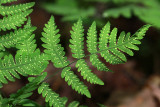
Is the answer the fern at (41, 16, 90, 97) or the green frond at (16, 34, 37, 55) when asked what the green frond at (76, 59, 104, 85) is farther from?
the green frond at (16, 34, 37, 55)

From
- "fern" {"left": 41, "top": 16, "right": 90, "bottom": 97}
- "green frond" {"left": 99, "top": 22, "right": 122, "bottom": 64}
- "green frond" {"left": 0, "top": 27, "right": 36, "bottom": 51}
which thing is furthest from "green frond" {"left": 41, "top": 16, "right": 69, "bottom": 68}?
"green frond" {"left": 99, "top": 22, "right": 122, "bottom": 64}

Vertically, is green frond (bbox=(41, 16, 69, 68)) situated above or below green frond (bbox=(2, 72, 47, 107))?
above

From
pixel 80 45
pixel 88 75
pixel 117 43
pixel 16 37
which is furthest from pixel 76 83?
pixel 16 37

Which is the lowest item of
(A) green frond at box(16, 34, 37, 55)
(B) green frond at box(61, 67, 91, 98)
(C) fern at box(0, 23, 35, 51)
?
(B) green frond at box(61, 67, 91, 98)

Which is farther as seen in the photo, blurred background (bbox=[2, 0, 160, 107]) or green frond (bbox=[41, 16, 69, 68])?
blurred background (bbox=[2, 0, 160, 107])

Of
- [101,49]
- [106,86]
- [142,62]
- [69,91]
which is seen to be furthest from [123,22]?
[101,49]

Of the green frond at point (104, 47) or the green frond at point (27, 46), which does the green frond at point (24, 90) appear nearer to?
the green frond at point (27, 46)

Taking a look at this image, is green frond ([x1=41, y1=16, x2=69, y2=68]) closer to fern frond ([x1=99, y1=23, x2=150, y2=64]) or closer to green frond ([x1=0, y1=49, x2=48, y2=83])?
green frond ([x1=0, y1=49, x2=48, y2=83])

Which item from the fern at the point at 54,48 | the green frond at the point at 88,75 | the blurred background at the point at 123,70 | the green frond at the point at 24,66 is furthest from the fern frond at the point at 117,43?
the blurred background at the point at 123,70

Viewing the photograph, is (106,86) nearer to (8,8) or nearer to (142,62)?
(142,62)

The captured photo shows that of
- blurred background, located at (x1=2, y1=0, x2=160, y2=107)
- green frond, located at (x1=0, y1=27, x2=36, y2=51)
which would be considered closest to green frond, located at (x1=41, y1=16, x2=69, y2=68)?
green frond, located at (x1=0, y1=27, x2=36, y2=51)
